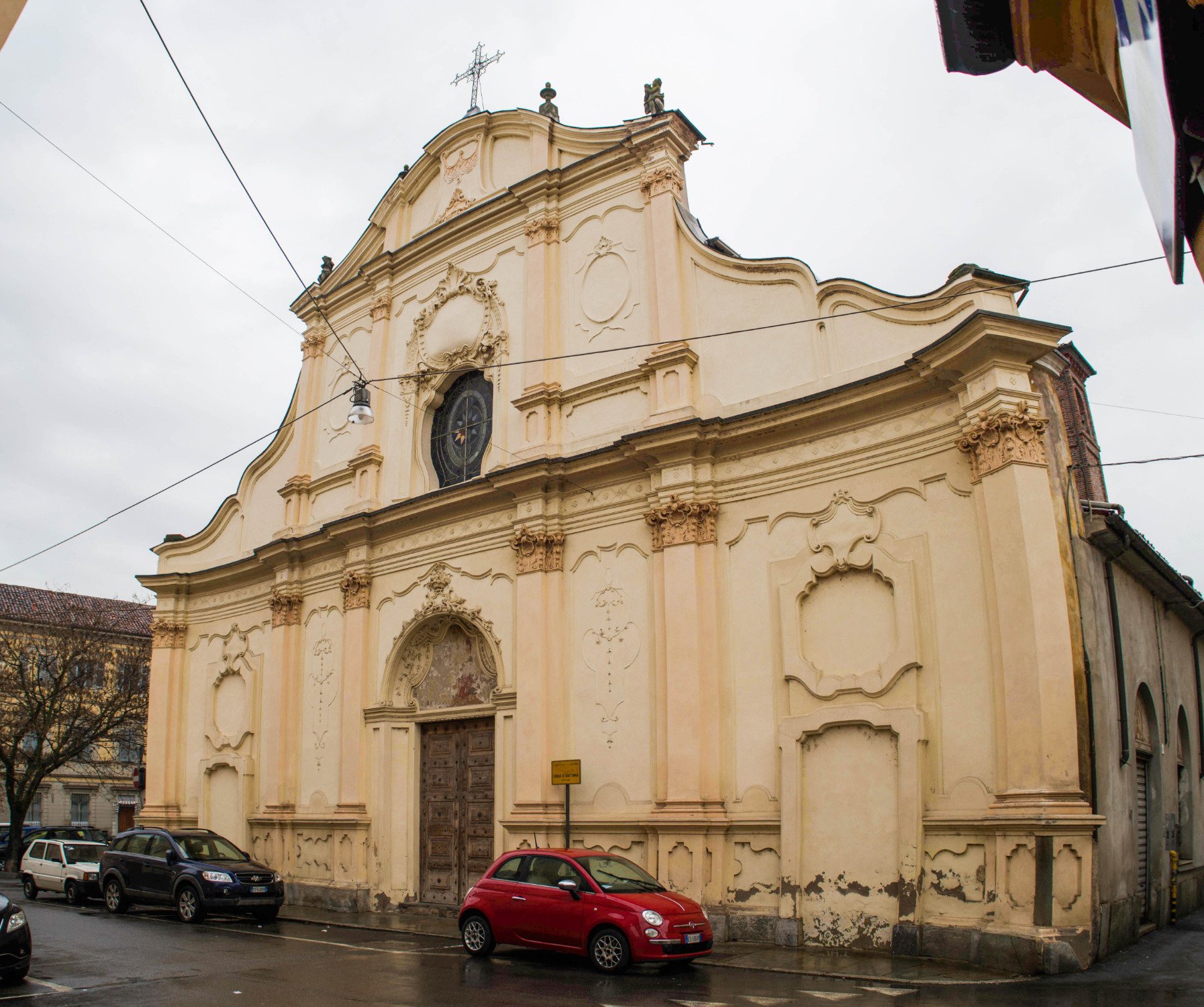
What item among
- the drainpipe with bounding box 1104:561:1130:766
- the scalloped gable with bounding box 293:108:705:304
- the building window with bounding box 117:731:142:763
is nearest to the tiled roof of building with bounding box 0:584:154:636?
the building window with bounding box 117:731:142:763

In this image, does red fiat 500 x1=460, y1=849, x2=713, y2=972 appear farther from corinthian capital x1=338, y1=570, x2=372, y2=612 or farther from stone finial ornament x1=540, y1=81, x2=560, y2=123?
stone finial ornament x1=540, y1=81, x2=560, y2=123

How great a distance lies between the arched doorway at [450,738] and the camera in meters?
17.6

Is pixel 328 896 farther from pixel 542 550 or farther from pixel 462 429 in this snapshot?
pixel 462 429

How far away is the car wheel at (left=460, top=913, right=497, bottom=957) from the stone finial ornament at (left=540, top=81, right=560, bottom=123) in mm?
14151

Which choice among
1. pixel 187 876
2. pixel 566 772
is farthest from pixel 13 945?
pixel 566 772

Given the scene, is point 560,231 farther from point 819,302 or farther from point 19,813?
point 19,813

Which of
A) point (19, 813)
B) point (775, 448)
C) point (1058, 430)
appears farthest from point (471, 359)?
point (19, 813)

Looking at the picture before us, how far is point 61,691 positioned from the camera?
1232 inches

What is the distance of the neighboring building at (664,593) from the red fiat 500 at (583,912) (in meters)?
2.43

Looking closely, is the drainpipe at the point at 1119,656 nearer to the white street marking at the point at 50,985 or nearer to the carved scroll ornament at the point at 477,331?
the carved scroll ornament at the point at 477,331

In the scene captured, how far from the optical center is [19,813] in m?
31.5

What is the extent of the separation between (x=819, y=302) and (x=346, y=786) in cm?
1204

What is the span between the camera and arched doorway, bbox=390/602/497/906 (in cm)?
1761

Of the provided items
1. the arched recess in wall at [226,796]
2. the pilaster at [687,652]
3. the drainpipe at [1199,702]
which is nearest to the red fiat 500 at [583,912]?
the pilaster at [687,652]
